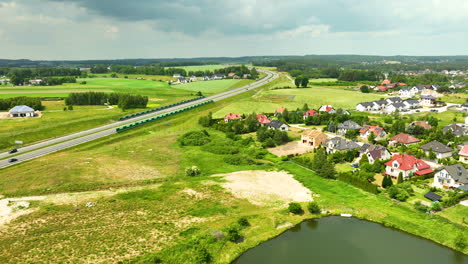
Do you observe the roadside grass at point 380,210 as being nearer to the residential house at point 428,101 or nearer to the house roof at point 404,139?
the house roof at point 404,139

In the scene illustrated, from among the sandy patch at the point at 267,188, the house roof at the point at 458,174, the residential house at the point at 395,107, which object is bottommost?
the sandy patch at the point at 267,188

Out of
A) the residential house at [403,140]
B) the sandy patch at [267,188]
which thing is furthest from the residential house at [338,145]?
the sandy patch at [267,188]

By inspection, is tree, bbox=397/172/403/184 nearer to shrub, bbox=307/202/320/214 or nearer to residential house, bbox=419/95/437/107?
shrub, bbox=307/202/320/214

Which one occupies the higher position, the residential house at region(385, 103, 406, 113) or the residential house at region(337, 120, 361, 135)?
the residential house at region(385, 103, 406, 113)

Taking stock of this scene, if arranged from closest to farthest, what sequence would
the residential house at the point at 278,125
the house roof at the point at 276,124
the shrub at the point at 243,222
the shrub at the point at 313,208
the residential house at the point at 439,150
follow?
the shrub at the point at 243,222 < the shrub at the point at 313,208 < the residential house at the point at 439,150 < the residential house at the point at 278,125 < the house roof at the point at 276,124


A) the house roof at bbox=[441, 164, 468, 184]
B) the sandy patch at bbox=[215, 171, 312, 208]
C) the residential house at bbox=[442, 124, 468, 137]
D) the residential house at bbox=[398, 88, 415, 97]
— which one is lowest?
the sandy patch at bbox=[215, 171, 312, 208]

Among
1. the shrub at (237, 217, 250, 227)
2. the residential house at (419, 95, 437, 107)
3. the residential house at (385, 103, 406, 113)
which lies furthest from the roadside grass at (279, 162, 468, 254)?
the residential house at (419, 95, 437, 107)

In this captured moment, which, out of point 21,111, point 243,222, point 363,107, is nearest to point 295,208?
point 243,222

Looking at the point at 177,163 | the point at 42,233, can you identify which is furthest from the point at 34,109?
the point at 42,233
